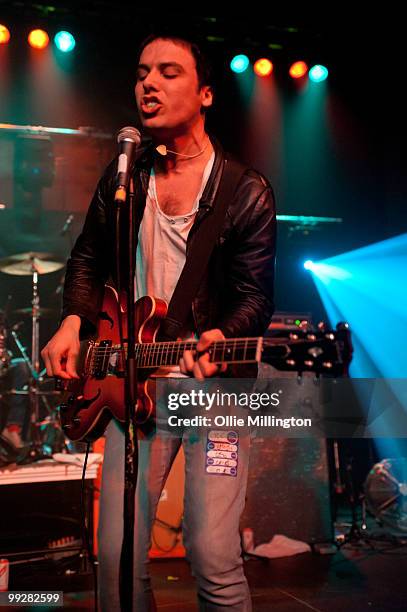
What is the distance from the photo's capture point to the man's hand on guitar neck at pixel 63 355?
233 cm

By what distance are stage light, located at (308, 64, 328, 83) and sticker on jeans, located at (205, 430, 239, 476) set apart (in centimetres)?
804

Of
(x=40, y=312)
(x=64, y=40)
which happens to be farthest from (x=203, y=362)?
(x=64, y=40)

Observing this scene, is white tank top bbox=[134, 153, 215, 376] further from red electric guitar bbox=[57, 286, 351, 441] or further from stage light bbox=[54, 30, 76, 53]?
stage light bbox=[54, 30, 76, 53]

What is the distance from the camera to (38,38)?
27.1ft

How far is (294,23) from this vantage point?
26.7 feet

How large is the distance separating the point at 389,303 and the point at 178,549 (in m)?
4.53

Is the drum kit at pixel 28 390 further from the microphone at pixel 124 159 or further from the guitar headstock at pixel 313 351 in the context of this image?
the guitar headstock at pixel 313 351

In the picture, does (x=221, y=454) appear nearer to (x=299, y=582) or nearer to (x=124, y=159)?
(x=124, y=159)

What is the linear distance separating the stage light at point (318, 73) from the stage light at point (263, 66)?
628 mm

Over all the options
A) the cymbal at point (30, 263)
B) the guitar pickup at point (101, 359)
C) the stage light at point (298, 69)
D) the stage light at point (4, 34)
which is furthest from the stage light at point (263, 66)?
the guitar pickup at point (101, 359)

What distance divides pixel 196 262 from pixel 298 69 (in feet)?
24.6

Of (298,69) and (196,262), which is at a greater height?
(298,69)

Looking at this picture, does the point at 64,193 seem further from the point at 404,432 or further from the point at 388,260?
the point at 404,432

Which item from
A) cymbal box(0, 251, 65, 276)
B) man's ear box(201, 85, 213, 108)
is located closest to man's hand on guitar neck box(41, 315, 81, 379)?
man's ear box(201, 85, 213, 108)
